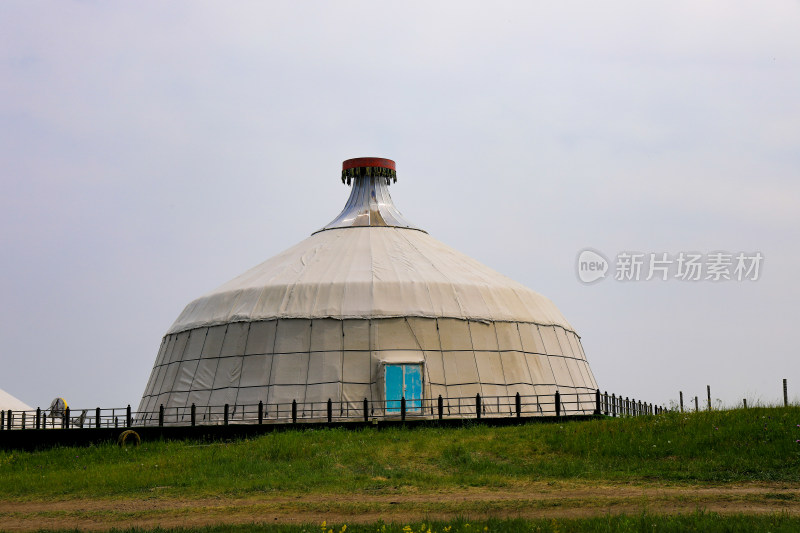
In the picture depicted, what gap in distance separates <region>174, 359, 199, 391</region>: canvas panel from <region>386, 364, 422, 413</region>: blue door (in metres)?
8.27

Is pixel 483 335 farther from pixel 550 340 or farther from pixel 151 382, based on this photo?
pixel 151 382

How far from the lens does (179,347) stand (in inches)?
1622

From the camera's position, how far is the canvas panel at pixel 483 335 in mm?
37719

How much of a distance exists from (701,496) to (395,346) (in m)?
19.8

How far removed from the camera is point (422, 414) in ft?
115

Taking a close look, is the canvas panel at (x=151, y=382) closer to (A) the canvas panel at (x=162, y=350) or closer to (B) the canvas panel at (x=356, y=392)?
(A) the canvas panel at (x=162, y=350)

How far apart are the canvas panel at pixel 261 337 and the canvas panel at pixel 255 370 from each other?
0.83 ft

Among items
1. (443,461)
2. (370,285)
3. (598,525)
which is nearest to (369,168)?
(370,285)

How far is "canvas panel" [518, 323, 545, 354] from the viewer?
129 feet

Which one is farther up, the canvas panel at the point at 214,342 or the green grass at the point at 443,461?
the canvas panel at the point at 214,342

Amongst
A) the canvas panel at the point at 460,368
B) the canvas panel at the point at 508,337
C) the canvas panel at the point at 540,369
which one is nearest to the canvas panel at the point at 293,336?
the canvas panel at the point at 460,368

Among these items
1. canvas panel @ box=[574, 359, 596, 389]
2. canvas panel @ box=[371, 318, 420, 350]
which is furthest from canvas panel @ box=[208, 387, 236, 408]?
canvas panel @ box=[574, 359, 596, 389]

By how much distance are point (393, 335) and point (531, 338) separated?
6193 millimetres

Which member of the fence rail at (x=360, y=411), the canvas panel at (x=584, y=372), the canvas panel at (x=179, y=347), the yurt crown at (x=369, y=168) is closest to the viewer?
the fence rail at (x=360, y=411)
